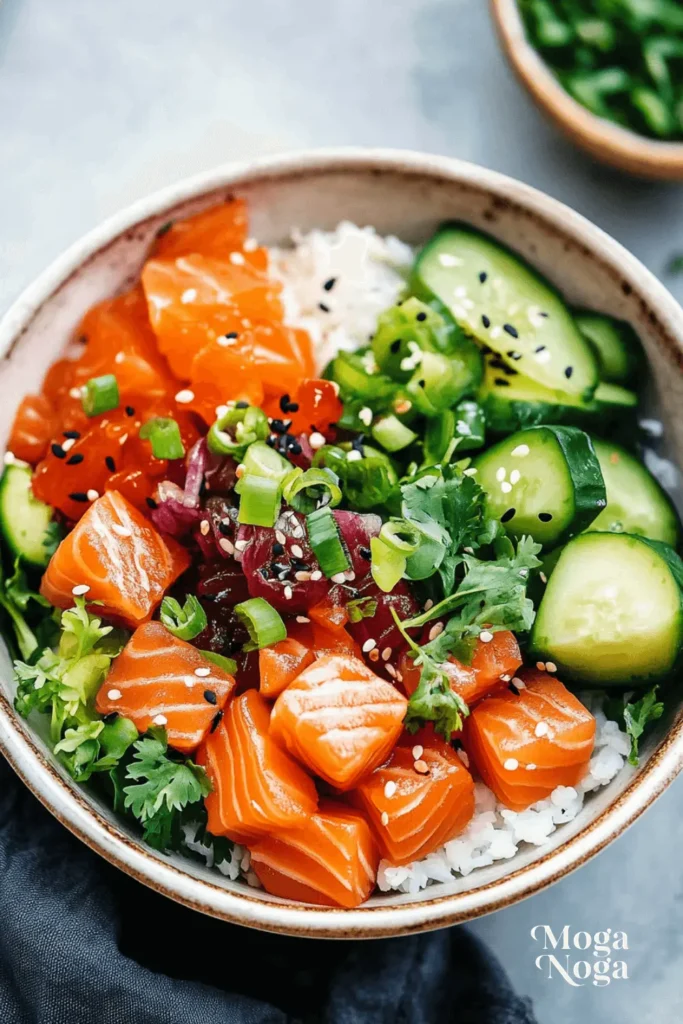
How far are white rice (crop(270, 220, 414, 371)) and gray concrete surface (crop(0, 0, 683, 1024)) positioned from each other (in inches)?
22.7

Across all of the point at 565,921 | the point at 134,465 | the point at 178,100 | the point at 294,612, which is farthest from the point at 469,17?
the point at 565,921

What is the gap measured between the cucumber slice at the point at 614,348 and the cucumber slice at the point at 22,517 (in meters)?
1.43

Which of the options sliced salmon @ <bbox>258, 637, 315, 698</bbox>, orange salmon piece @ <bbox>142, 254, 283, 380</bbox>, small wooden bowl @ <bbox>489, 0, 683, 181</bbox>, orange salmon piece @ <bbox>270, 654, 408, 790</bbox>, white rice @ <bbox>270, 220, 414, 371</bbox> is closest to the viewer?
orange salmon piece @ <bbox>270, 654, 408, 790</bbox>

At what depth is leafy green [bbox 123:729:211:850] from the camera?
1953 millimetres

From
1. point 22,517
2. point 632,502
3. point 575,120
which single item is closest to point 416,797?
point 632,502

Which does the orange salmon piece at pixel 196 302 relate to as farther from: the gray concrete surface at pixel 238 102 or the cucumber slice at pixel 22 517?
the gray concrete surface at pixel 238 102

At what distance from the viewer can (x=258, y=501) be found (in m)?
2.01

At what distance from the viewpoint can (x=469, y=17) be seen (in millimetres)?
2977

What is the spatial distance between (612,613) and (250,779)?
2.78 feet

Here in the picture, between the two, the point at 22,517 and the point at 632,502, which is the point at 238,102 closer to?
the point at 22,517

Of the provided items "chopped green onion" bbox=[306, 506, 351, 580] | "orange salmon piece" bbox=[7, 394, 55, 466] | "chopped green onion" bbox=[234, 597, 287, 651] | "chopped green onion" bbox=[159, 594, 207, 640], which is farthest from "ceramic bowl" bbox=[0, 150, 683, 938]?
"chopped green onion" bbox=[306, 506, 351, 580]

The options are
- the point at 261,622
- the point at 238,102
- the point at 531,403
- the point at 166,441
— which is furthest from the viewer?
the point at 238,102

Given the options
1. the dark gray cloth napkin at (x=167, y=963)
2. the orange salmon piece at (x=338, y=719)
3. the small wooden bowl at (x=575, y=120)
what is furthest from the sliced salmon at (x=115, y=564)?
the small wooden bowl at (x=575, y=120)

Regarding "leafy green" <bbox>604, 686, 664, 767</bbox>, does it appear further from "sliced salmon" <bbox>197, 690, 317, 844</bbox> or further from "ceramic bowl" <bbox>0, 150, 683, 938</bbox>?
"sliced salmon" <bbox>197, 690, 317, 844</bbox>
